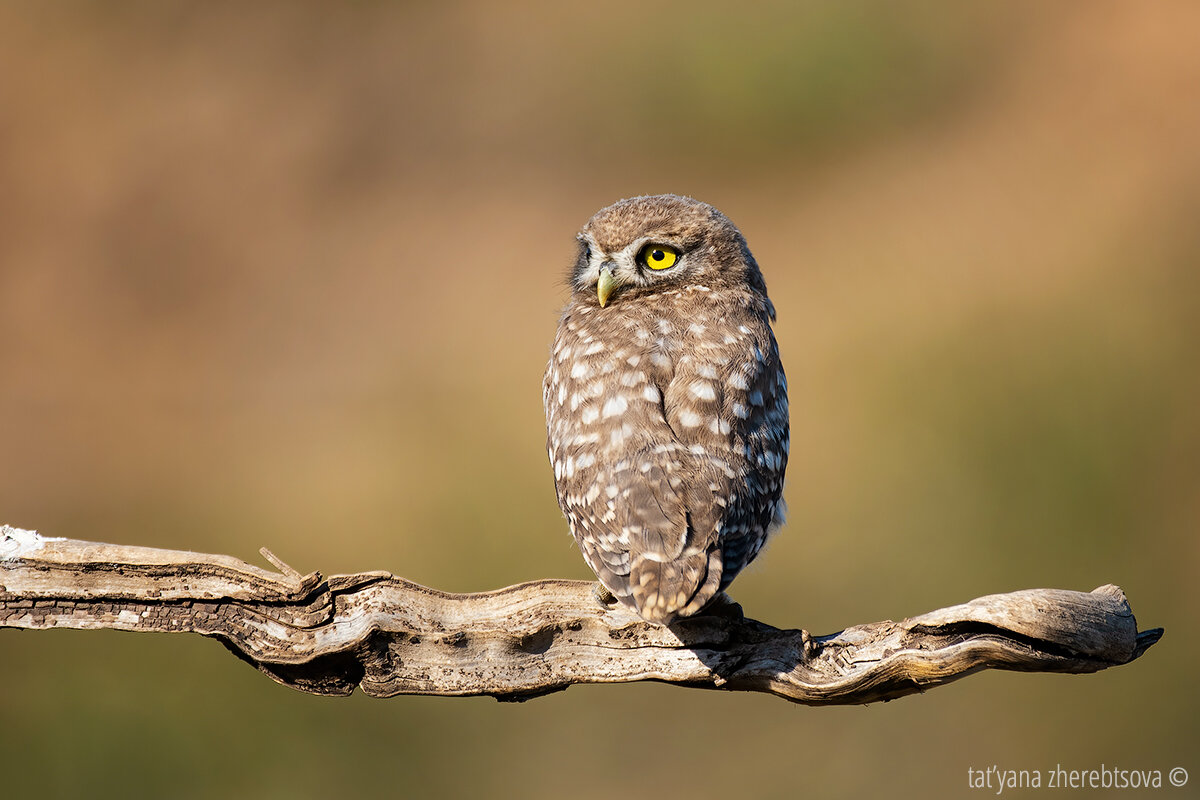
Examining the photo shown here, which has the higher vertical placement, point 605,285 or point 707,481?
point 605,285

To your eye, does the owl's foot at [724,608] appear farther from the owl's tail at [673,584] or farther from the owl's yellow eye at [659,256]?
the owl's yellow eye at [659,256]

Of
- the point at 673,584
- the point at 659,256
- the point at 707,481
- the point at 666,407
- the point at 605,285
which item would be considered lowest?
the point at 673,584

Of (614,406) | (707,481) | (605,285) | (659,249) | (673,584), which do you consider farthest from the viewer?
(659,249)

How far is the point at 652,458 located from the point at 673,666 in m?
0.61

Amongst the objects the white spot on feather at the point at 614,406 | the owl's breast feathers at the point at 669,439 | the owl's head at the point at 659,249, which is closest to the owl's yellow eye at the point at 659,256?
the owl's head at the point at 659,249

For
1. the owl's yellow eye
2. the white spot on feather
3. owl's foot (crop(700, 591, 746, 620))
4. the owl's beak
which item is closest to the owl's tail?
owl's foot (crop(700, 591, 746, 620))

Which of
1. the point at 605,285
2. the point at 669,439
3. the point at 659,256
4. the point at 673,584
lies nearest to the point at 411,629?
the point at 673,584

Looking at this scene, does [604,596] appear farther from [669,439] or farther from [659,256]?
[659,256]

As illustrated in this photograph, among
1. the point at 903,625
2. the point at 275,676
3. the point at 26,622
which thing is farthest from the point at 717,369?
→ the point at 26,622

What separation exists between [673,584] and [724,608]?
0.38 meters

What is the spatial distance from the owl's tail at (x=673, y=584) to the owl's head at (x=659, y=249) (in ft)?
3.89

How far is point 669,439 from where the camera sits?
2.99 m

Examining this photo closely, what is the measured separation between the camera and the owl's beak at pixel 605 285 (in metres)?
3.49

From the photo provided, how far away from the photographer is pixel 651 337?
11.0 ft
